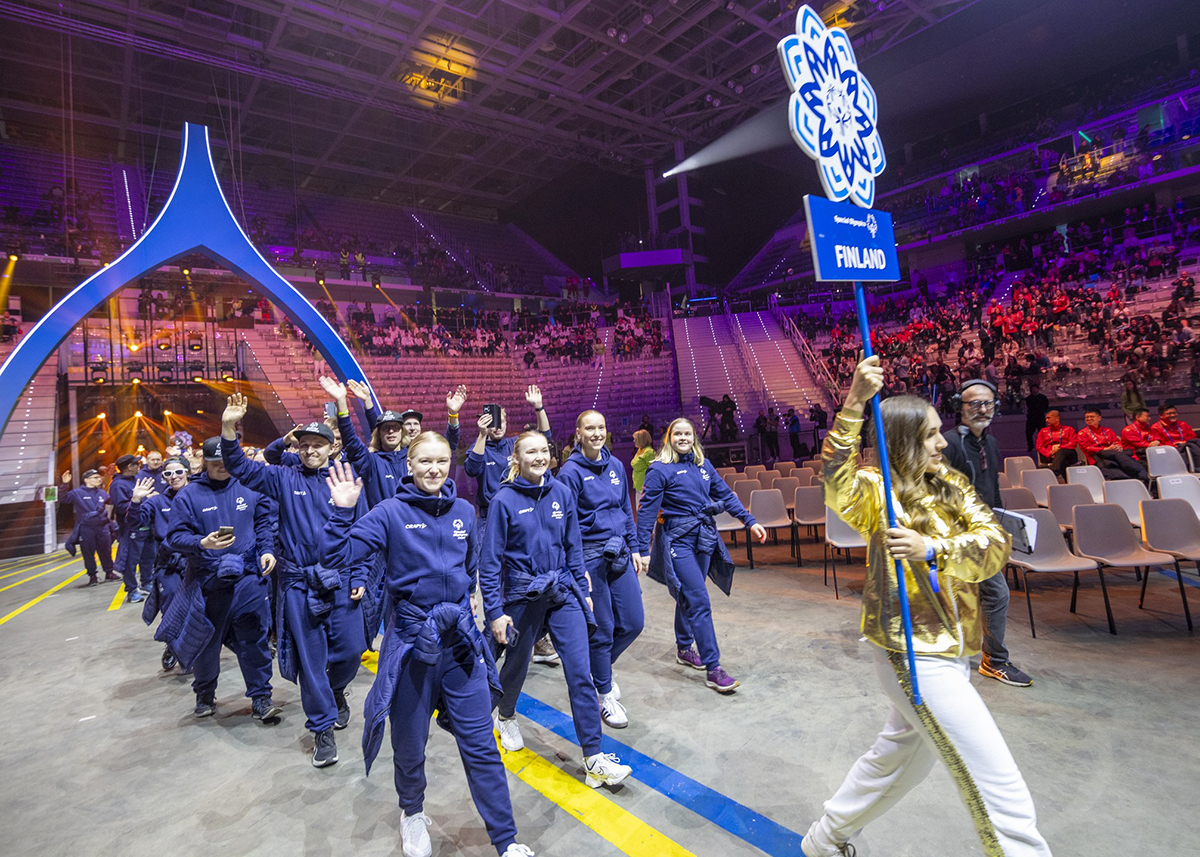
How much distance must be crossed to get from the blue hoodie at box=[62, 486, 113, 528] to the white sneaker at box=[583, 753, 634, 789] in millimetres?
9906

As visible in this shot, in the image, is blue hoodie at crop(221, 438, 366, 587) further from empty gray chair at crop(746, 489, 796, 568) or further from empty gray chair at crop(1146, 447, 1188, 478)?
empty gray chair at crop(1146, 447, 1188, 478)

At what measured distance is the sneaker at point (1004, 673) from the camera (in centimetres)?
381

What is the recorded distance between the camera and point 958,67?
75.7 feet

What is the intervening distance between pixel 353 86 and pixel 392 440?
20354 mm

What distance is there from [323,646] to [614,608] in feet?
5.70

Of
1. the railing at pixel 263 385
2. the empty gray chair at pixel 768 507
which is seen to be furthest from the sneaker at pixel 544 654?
the railing at pixel 263 385

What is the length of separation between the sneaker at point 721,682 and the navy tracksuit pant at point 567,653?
4.05ft

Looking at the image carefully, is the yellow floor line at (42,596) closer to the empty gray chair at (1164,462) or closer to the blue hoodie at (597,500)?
the blue hoodie at (597,500)

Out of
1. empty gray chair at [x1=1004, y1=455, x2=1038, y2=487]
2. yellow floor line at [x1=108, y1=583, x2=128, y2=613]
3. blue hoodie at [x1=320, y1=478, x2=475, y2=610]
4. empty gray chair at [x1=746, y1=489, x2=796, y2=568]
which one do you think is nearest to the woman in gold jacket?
blue hoodie at [x1=320, y1=478, x2=475, y2=610]

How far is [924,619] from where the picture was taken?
6.39 ft

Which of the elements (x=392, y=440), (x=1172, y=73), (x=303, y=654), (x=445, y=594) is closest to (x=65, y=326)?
(x=392, y=440)

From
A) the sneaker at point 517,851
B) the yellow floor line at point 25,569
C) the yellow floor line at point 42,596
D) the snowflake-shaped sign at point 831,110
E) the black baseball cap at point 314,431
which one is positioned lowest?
the yellow floor line at point 25,569

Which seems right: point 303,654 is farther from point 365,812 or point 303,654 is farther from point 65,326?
point 65,326

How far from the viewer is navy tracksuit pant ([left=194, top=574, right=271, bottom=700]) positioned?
4.06 metres
